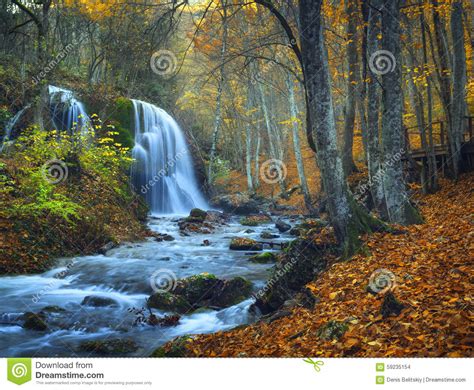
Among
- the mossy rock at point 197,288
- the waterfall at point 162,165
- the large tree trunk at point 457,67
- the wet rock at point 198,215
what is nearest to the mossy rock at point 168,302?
the mossy rock at point 197,288

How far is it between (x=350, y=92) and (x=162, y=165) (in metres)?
11.8

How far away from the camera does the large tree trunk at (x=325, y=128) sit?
6.56 meters

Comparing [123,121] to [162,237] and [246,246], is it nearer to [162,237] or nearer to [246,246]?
[162,237]

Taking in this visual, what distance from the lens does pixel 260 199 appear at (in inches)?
1078

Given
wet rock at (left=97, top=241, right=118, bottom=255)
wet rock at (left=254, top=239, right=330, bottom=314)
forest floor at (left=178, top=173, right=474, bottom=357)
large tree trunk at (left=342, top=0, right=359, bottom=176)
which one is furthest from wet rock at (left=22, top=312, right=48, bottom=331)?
large tree trunk at (left=342, top=0, right=359, bottom=176)

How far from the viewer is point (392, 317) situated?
421 cm

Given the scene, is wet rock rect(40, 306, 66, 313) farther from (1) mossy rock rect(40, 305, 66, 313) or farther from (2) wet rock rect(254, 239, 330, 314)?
(2) wet rock rect(254, 239, 330, 314)

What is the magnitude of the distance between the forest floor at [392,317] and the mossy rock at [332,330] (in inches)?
2.6

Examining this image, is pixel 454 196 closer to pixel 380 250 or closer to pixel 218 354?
pixel 380 250

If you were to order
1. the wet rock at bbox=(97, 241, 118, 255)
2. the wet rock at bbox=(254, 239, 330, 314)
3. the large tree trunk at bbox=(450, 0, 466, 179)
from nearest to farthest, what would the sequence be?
the wet rock at bbox=(254, 239, 330, 314)
the wet rock at bbox=(97, 241, 118, 255)
the large tree trunk at bbox=(450, 0, 466, 179)

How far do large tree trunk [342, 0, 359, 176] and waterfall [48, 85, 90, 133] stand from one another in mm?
12296

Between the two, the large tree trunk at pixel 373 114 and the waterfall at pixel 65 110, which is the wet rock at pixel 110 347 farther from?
the waterfall at pixel 65 110

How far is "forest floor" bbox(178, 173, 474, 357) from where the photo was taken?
3.62 meters

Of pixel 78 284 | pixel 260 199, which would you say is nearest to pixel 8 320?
pixel 78 284
